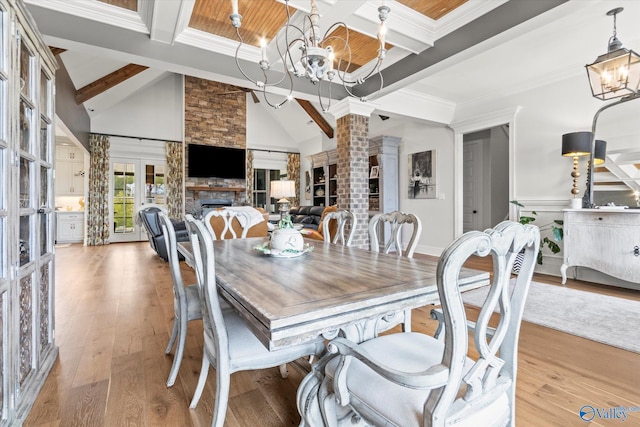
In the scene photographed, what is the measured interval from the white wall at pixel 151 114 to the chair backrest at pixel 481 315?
869 cm

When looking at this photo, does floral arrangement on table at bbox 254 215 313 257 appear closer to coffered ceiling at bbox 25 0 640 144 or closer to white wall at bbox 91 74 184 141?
coffered ceiling at bbox 25 0 640 144

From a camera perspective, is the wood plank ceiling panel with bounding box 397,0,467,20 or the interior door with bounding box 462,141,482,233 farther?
the interior door with bounding box 462,141,482,233

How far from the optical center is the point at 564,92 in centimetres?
398

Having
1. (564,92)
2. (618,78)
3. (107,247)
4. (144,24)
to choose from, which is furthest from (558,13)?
(107,247)

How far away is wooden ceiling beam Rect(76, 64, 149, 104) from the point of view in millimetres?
5637

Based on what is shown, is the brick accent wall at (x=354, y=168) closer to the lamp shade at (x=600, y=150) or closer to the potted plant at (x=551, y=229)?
the potted plant at (x=551, y=229)

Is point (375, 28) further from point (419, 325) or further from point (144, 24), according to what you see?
point (419, 325)

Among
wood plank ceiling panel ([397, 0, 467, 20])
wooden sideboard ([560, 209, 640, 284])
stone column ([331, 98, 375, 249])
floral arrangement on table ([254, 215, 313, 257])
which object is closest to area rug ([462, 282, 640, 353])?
wooden sideboard ([560, 209, 640, 284])

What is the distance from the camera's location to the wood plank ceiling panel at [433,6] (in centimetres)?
276

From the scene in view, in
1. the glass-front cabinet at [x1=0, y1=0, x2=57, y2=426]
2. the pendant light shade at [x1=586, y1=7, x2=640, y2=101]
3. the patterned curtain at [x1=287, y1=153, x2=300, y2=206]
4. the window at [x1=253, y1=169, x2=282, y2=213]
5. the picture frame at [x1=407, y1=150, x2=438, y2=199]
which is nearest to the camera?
the glass-front cabinet at [x1=0, y1=0, x2=57, y2=426]

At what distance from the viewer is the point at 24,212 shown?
146cm

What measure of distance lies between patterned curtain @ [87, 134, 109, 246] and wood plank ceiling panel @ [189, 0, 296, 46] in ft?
18.8

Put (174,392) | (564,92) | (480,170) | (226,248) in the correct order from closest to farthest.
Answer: (174,392), (226,248), (564,92), (480,170)

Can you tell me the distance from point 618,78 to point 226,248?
3.60m
